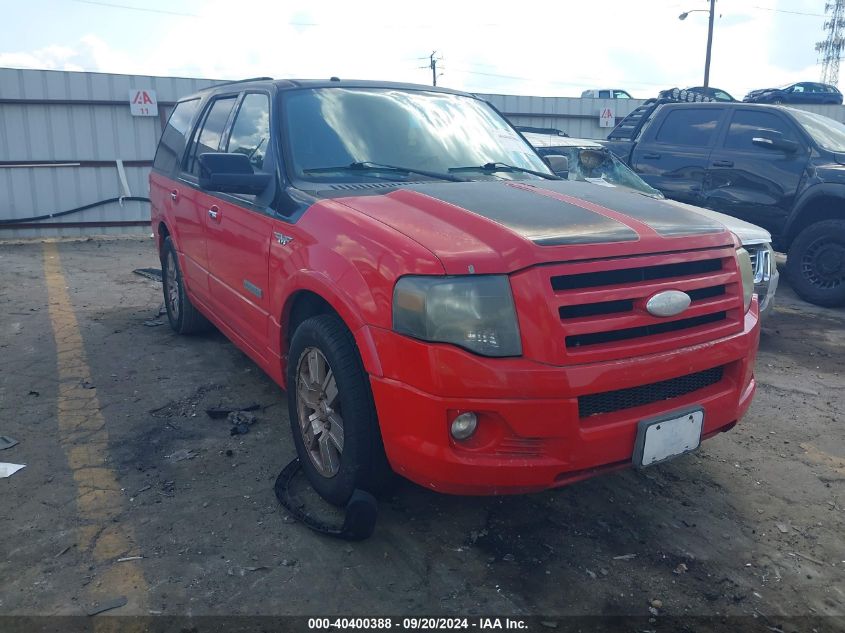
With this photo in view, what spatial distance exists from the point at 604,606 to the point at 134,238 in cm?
1132

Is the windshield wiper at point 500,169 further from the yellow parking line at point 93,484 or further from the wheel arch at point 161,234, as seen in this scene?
the wheel arch at point 161,234

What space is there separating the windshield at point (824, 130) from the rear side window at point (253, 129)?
248 inches

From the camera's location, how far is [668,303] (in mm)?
2729

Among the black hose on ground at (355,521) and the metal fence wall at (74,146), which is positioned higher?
the metal fence wall at (74,146)

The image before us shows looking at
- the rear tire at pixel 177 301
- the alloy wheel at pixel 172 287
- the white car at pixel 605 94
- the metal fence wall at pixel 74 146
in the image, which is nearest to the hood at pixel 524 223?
the rear tire at pixel 177 301

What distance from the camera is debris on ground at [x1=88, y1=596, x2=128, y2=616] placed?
2547 millimetres

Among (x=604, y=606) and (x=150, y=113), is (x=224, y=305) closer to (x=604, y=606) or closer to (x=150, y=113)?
(x=604, y=606)

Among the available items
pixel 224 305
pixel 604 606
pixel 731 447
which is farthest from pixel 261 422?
pixel 731 447

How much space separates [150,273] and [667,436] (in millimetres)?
7357

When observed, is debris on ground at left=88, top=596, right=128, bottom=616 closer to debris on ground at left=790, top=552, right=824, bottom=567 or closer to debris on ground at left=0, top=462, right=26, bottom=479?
debris on ground at left=0, top=462, right=26, bottom=479

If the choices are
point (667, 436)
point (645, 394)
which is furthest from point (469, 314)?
point (667, 436)

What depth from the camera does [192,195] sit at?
4.82 meters

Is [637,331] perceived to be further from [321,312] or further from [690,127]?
[690,127]

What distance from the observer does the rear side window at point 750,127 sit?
7981 millimetres
